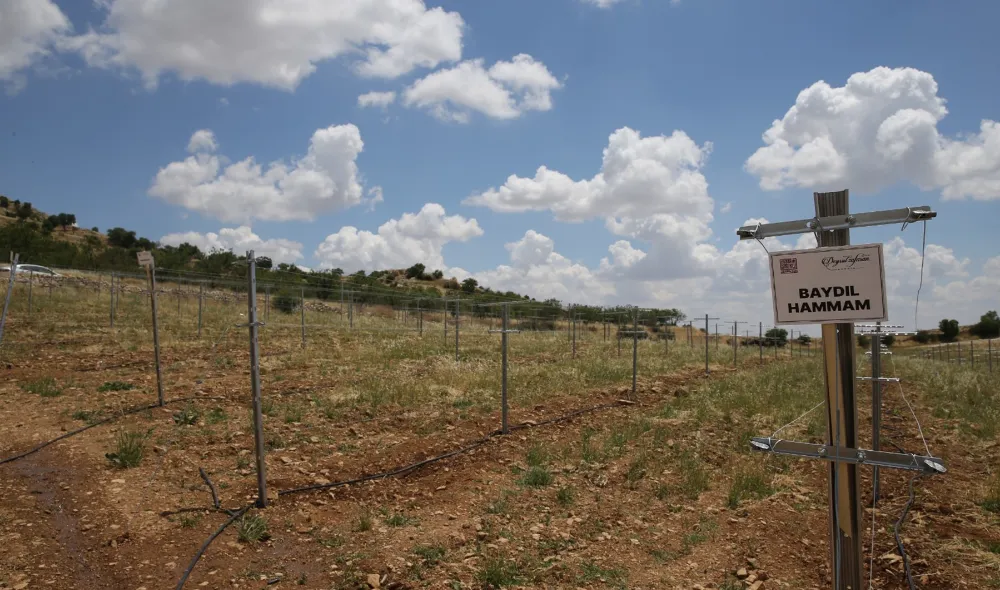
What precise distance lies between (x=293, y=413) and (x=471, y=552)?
5589 mm

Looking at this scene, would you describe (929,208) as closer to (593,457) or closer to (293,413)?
(593,457)

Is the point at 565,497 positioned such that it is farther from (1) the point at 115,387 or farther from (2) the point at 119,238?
(2) the point at 119,238

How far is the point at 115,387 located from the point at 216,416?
11.0ft

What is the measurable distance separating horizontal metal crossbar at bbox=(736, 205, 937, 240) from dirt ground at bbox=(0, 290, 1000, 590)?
8.56ft

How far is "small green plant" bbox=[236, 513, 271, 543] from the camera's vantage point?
5314 mm

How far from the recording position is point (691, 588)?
4.57 meters

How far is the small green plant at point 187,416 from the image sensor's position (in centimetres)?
894

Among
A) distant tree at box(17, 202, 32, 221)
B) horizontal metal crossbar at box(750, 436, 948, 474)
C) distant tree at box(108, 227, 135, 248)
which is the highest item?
distant tree at box(17, 202, 32, 221)

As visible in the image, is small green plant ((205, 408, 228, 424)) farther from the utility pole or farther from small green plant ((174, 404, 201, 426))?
the utility pole

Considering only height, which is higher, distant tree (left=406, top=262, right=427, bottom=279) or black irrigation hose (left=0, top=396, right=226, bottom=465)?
distant tree (left=406, top=262, right=427, bottom=279)

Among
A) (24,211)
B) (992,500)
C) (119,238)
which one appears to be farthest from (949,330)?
(24,211)

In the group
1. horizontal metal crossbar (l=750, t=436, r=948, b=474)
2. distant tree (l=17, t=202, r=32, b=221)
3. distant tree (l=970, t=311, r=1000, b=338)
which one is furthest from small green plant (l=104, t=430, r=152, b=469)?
distant tree (l=970, t=311, r=1000, b=338)

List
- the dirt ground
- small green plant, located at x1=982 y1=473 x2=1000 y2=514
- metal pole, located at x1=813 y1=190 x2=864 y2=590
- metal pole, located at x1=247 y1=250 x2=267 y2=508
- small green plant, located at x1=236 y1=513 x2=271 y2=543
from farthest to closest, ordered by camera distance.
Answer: small green plant, located at x1=982 y1=473 x2=1000 y2=514 < metal pole, located at x1=247 y1=250 x2=267 y2=508 < small green plant, located at x1=236 y1=513 x2=271 y2=543 < the dirt ground < metal pole, located at x1=813 y1=190 x2=864 y2=590

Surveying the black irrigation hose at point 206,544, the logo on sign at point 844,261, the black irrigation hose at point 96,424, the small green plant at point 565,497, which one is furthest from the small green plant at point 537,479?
the black irrigation hose at point 96,424
